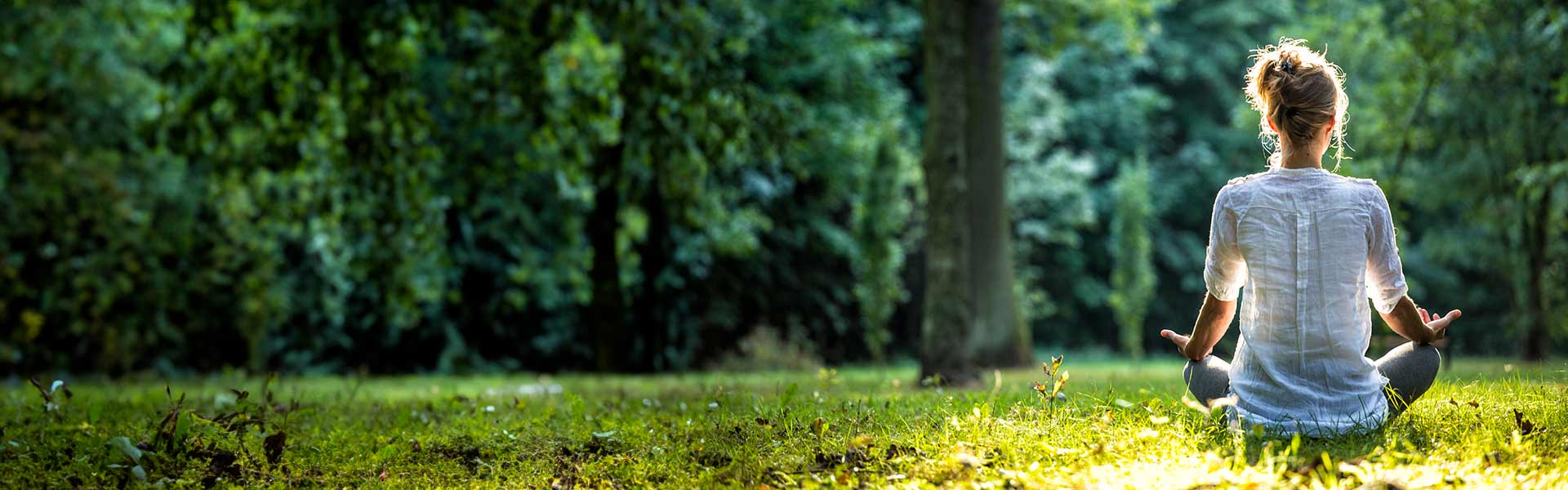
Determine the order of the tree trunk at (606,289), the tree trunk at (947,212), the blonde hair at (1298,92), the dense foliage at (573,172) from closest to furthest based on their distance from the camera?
the blonde hair at (1298,92) < the dense foliage at (573,172) < the tree trunk at (947,212) < the tree trunk at (606,289)

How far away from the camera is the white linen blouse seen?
3551 millimetres

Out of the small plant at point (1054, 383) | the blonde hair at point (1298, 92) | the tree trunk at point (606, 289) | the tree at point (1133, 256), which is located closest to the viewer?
the blonde hair at point (1298, 92)

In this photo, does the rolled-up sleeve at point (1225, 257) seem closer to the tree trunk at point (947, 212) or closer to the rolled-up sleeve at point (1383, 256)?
the rolled-up sleeve at point (1383, 256)

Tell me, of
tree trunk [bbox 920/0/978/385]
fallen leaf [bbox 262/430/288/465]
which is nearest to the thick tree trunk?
tree trunk [bbox 920/0/978/385]

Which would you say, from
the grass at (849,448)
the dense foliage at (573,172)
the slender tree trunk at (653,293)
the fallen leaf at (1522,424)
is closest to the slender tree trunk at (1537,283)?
the dense foliage at (573,172)

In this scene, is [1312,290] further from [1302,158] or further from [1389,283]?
[1302,158]

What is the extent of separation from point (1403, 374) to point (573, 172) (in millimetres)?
6612

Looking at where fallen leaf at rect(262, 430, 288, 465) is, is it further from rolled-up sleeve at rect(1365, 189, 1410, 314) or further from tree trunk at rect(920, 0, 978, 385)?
tree trunk at rect(920, 0, 978, 385)

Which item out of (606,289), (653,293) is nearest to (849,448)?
(606,289)

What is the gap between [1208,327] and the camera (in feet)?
12.3

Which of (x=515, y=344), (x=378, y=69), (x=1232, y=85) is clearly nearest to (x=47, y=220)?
(x=515, y=344)

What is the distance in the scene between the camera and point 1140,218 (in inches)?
922

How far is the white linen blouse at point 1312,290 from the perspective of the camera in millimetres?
3551

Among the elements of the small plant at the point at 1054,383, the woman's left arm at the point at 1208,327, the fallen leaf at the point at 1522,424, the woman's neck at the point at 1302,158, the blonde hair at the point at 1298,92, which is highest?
the blonde hair at the point at 1298,92
